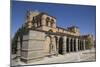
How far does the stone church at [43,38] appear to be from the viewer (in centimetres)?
248

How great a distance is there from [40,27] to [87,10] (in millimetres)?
761

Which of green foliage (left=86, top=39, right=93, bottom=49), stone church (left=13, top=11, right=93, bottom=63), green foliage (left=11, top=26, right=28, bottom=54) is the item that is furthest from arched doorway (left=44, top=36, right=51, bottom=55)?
green foliage (left=86, top=39, right=93, bottom=49)

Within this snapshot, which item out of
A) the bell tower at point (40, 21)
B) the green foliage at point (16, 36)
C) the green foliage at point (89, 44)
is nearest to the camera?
the green foliage at point (16, 36)

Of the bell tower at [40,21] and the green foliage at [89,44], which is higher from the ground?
the bell tower at [40,21]

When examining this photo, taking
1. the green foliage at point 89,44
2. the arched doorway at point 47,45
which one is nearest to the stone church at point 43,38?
the arched doorway at point 47,45

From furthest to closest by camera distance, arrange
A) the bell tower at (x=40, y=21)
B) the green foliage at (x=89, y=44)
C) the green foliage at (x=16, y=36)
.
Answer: the green foliage at (x=89, y=44)
the bell tower at (x=40, y=21)
the green foliage at (x=16, y=36)

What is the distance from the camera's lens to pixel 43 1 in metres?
2.58

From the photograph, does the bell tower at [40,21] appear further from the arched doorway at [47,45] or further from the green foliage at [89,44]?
the green foliage at [89,44]

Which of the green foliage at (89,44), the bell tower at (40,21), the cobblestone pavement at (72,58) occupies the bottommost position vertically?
the cobblestone pavement at (72,58)

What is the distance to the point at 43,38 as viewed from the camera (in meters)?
2.58

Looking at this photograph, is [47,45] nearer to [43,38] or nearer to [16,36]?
[43,38]

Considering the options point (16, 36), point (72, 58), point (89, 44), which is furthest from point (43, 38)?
point (89, 44)
